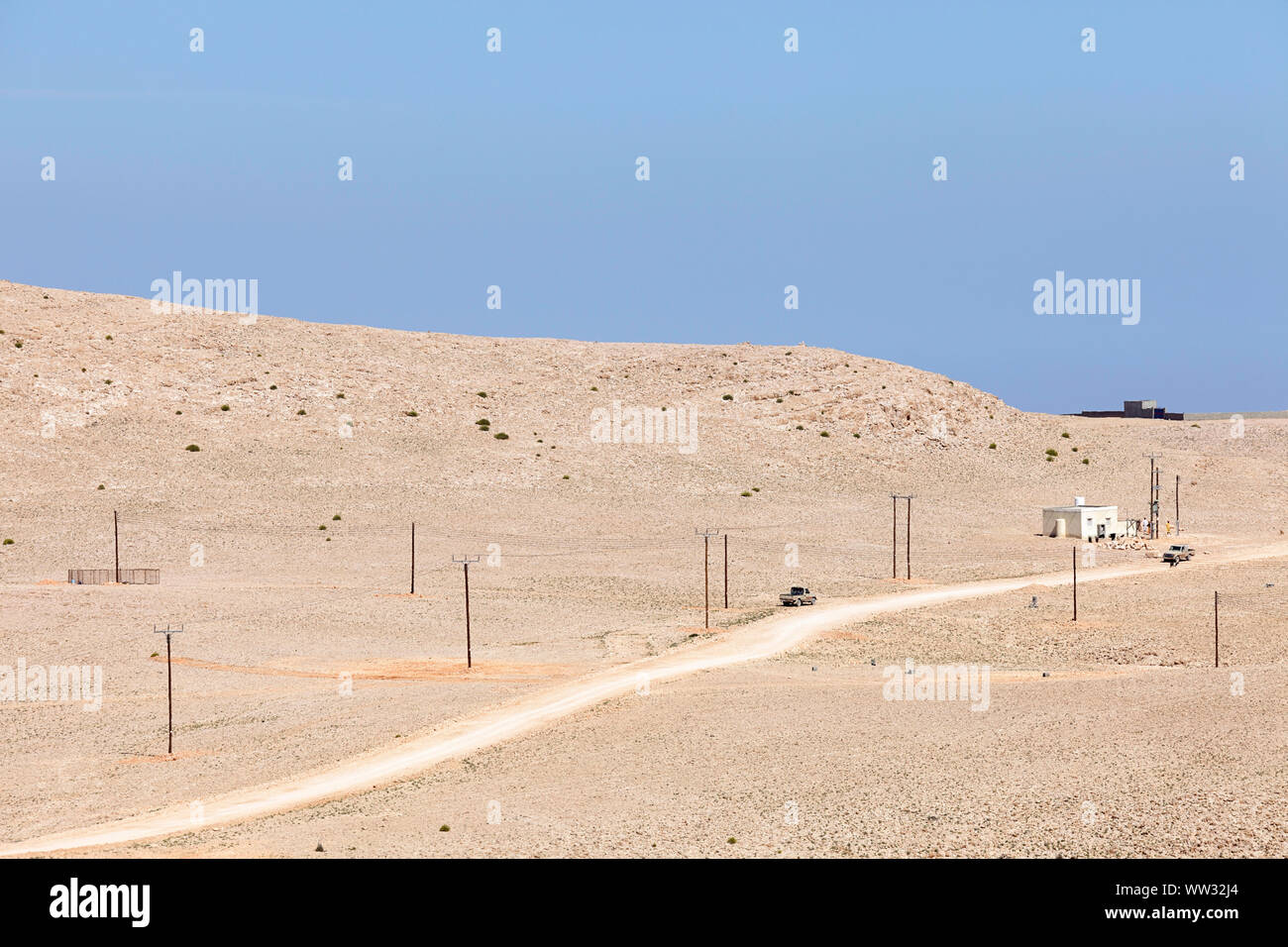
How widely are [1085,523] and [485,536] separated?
41188mm

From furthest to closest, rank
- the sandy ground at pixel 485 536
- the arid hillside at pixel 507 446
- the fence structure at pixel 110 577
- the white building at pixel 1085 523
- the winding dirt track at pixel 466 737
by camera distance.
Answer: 1. the arid hillside at pixel 507 446
2. the white building at pixel 1085 523
3. the fence structure at pixel 110 577
4. the sandy ground at pixel 485 536
5. the winding dirt track at pixel 466 737

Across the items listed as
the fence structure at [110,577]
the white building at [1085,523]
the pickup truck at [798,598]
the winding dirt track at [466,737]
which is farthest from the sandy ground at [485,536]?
the white building at [1085,523]

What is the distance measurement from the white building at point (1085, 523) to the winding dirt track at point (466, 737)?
2797 cm

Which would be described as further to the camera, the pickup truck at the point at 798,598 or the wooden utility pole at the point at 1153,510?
the wooden utility pole at the point at 1153,510

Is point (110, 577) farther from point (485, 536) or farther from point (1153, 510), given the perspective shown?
point (1153, 510)

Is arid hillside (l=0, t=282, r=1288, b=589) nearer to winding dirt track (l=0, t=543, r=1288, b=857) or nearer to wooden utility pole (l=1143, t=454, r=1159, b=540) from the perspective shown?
wooden utility pole (l=1143, t=454, r=1159, b=540)

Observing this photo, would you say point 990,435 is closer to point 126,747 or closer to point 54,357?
point 54,357

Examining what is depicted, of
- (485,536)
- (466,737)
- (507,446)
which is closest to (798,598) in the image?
(485,536)

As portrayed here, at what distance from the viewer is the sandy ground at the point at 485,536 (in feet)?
140

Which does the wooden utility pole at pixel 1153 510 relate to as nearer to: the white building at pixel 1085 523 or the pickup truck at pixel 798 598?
the white building at pixel 1085 523

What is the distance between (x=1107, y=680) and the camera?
45031mm

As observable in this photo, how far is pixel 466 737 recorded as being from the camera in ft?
135

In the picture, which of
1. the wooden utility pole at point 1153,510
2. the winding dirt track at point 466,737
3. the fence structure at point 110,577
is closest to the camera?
the winding dirt track at point 466,737

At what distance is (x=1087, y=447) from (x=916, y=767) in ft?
321
